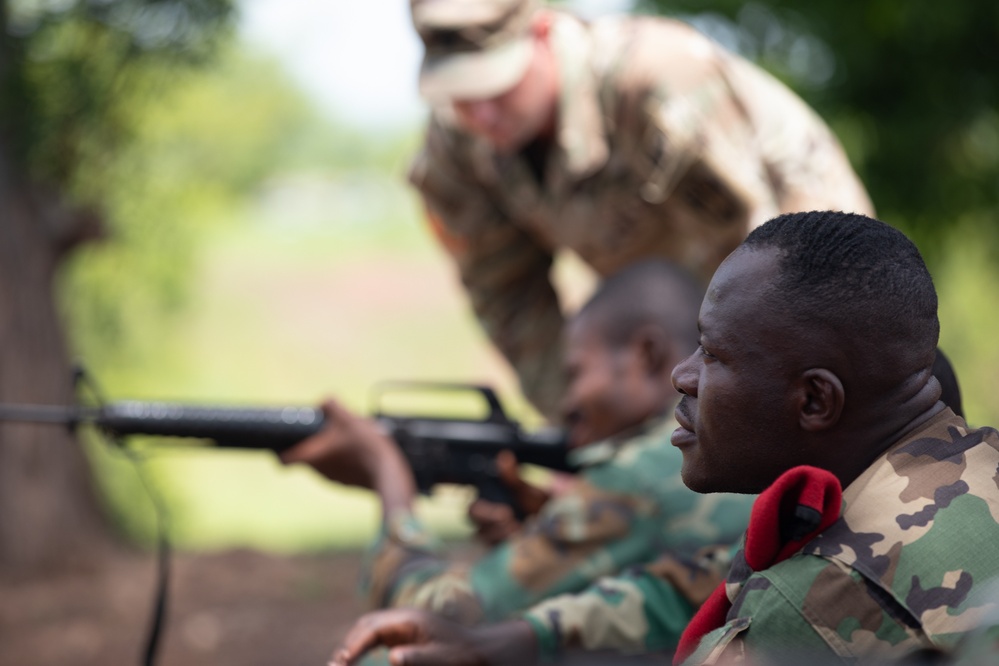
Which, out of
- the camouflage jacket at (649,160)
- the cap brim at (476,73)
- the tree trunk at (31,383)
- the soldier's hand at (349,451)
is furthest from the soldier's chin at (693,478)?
the tree trunk at (31,383)

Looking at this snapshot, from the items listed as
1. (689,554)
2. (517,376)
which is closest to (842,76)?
(517,376)

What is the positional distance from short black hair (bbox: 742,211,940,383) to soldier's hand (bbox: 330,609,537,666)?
935 mm

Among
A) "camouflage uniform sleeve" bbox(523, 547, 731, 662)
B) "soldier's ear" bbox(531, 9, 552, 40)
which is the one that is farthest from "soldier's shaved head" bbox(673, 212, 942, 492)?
"soldier's ear" bbox(531, 9, 552, 40)

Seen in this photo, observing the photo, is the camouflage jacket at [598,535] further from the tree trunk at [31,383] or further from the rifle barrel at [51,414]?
the tree trunk at [31,383]

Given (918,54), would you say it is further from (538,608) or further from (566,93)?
(538,608)

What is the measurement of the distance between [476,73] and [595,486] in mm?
1425

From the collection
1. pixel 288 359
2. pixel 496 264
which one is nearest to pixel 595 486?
pixel 496 264

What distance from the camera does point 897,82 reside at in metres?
6.50

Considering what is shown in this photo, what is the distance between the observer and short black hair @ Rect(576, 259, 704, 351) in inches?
117

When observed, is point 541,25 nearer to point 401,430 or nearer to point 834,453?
point 401,430

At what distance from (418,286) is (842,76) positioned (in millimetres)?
9352

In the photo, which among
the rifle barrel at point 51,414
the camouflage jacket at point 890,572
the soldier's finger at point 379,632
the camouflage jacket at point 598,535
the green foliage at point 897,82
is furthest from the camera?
the green foliage at point 897,82

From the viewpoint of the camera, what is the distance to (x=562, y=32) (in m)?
3.78

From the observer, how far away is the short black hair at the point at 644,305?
297cm
